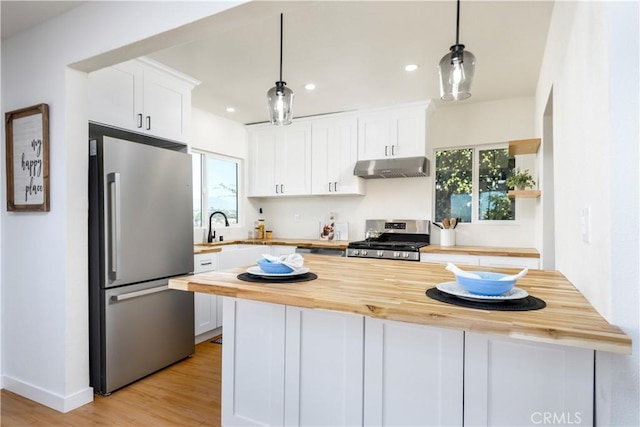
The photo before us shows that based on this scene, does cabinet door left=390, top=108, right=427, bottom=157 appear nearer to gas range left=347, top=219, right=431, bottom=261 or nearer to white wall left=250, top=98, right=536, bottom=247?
white wall left=250, top=98, right=536, bottom=247

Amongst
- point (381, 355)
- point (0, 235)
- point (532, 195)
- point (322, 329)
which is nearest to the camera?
point (381, 355)

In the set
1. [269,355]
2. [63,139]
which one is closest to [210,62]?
[63,139]

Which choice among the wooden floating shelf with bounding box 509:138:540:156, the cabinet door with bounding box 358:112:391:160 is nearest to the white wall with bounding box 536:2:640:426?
the wooden floating shelf with bounding box 509:138:540:156

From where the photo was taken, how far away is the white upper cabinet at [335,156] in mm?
4266

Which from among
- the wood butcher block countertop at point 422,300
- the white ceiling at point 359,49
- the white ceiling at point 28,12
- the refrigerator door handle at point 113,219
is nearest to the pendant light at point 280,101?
the white ceiling at point 359,49

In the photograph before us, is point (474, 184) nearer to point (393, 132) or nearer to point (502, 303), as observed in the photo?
point (393, 132)

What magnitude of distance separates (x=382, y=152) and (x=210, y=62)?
2043mm

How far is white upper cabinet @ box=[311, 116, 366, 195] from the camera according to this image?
4266 millimetres

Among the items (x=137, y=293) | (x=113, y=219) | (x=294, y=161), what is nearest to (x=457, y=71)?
(x=113, y=219)

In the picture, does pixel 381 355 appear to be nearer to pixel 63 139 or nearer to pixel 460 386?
pixel 460 386

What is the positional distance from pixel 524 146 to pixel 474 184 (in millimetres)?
1162

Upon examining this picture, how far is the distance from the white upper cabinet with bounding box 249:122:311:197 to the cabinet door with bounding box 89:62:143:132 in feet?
6.80

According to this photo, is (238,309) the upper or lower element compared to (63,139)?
lower

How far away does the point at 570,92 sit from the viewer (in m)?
1.54
